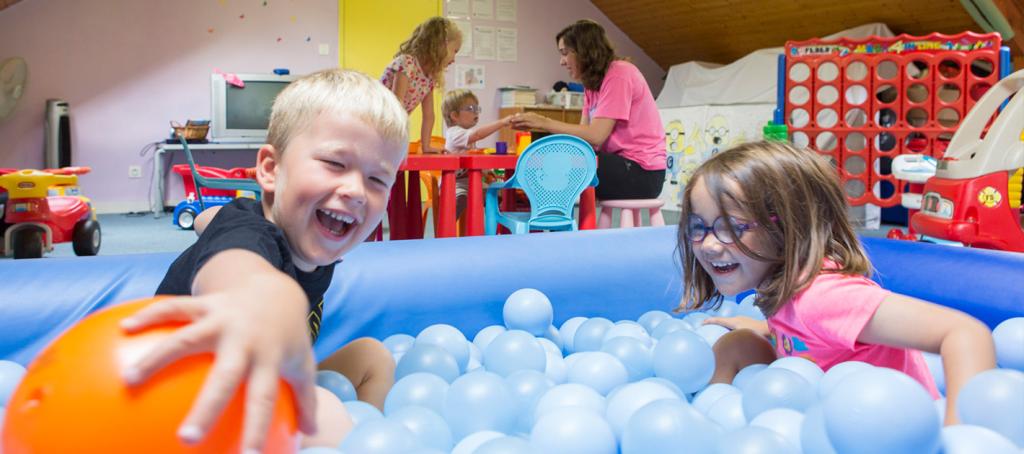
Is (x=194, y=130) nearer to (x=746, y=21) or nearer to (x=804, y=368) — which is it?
(x=746, y=21)

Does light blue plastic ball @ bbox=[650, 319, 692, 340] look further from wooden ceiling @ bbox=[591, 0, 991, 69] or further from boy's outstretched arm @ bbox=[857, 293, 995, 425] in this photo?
wooden ceiling @ bbox=[591, 0, 991, 69]

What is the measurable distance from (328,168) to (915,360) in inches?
33.7

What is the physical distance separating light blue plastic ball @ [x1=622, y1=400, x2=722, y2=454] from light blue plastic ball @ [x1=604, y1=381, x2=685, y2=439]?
11 centimetres

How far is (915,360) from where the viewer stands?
3.78ft

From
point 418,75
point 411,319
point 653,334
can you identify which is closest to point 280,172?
point 411,319

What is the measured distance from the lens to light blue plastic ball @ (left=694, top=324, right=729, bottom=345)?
1.54 metres

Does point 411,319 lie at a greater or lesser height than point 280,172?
lesser

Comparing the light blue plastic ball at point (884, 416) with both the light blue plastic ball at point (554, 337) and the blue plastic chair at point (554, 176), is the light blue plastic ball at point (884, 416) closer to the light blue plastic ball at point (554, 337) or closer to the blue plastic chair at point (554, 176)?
the light blue plastic ball at point (554, 337)

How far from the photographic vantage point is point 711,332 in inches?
61.5

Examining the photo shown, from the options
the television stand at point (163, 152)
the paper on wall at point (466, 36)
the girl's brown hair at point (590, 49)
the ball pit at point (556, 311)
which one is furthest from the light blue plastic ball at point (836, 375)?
the paper on wall at point (466, 36)

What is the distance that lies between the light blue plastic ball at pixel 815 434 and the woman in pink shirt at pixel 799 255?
0.25 metres

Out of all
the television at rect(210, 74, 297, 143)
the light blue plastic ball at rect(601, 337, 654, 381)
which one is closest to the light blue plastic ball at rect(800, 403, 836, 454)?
the light blue plastic ball at rect(601, 337, 654, 381)

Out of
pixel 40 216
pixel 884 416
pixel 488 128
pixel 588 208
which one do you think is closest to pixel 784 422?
pixel 884 416

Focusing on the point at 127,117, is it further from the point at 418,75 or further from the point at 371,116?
the point at 371,116
